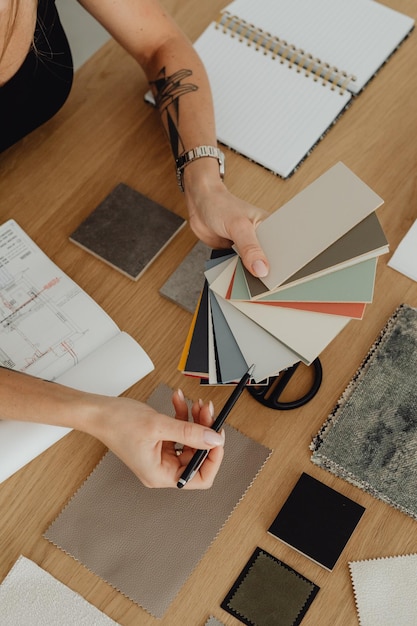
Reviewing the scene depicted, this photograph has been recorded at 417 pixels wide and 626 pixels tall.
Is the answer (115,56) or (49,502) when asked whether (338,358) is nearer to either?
(49,502)

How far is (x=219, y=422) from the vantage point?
0.82m

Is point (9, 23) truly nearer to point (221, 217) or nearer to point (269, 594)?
point (221, 217)

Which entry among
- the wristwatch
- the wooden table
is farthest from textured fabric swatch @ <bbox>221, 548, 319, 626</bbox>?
the wristwatch

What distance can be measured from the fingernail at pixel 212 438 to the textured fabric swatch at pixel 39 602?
30 centimetres

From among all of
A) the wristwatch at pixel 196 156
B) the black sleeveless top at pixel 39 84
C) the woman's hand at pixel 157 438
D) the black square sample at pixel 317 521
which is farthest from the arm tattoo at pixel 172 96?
the black square sample at pixel 317 521

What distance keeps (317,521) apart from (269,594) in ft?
0.38

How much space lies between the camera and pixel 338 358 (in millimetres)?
1005

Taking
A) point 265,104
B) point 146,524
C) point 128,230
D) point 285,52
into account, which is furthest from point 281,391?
point 285,52

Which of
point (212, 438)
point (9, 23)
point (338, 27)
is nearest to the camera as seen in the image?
point (212, 438)

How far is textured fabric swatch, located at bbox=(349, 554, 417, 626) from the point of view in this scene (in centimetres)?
85

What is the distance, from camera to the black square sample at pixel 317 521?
2.88ft

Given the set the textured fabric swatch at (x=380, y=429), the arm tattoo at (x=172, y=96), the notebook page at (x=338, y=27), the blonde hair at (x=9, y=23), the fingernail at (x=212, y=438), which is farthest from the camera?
the notebook page at (x=338, y=27)

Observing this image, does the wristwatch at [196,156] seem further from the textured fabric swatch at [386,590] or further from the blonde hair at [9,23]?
the textured fabric swatch at [386,590]

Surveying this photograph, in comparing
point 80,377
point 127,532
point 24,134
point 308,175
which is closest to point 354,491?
point 127,532
